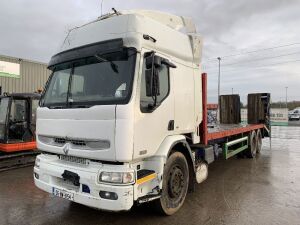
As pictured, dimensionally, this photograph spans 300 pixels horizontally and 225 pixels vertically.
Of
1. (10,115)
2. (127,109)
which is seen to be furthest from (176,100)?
(10,115)

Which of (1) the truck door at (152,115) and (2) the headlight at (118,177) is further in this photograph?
(1) the truck door at (152,115)

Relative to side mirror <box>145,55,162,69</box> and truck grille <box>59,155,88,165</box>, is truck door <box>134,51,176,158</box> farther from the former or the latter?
truck grille <box>59,155,88,165</box>

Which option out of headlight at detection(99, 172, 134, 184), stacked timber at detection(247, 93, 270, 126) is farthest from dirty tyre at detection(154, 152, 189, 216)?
stacked timber at detection(247, 93, 270, 126)

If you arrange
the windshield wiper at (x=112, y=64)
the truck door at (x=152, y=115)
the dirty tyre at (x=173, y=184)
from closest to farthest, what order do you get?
the truck door at (x=152, y=115)
the windshield wiper at (x=112, y=64)
the dirty tyre at (x=173, y=184)

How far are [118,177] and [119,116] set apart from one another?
775 mm

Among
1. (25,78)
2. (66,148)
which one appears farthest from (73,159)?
(25,78)

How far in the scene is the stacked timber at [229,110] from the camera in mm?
12049

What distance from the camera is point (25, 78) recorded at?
16578 mm

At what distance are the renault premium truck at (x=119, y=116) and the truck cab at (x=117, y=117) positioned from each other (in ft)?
0.04

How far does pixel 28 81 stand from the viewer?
1677 cm

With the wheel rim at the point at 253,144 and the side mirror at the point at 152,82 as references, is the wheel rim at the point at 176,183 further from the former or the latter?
the wheel rim at the point at 253,144

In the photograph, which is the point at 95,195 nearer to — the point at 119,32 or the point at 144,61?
the point at 144,61

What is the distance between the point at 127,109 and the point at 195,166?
242 centimetres

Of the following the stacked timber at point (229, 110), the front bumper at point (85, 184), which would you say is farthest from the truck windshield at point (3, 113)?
the stacked timber at point (229, 110)
